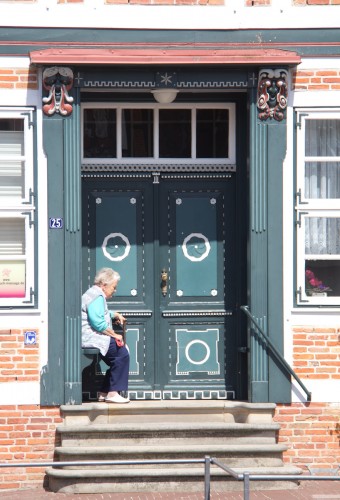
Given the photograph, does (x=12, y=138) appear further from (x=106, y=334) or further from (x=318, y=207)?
(x=318, y=207)

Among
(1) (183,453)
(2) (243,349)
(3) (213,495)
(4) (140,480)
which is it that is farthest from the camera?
(2) (243,349)

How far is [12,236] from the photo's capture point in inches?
480

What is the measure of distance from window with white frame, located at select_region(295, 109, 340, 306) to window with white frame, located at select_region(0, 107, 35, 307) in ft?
9.33

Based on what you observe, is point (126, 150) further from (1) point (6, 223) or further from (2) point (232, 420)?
(2) point (232, 420)

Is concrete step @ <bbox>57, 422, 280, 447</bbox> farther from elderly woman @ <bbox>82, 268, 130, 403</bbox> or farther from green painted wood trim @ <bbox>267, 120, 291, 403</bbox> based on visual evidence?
green painted wood trim @ <bbox>267, 120, 291, 403</bbox>

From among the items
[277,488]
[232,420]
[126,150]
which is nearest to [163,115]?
[126,150]

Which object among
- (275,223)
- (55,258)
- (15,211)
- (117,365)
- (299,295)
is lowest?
(117,365)

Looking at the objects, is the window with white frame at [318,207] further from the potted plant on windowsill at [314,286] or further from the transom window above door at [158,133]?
the transom window above door at [158,133]

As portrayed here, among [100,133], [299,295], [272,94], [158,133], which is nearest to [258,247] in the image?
[299,295]

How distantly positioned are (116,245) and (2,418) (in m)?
2.25

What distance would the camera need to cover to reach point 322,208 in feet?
40.5

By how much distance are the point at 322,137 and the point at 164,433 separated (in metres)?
3.58

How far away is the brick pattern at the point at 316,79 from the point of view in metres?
12.2

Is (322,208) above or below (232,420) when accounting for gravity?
above
